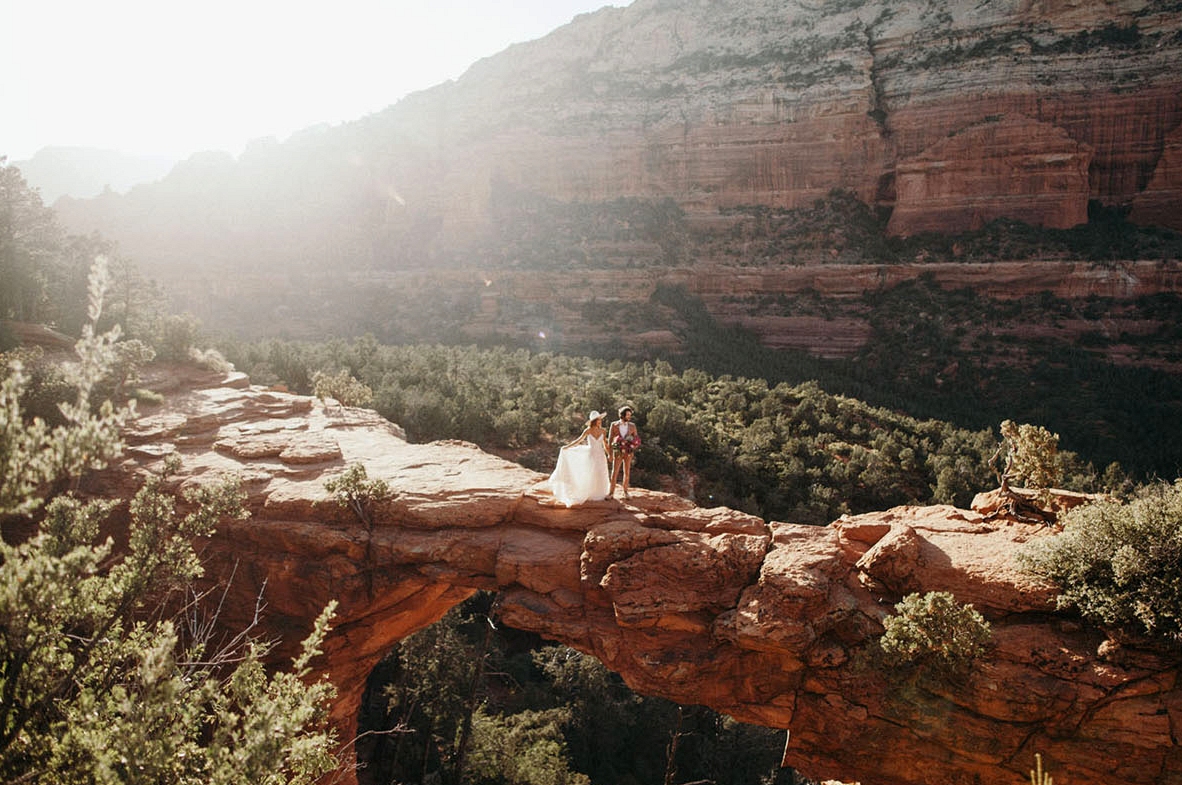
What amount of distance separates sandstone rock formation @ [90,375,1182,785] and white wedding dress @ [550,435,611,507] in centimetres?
26

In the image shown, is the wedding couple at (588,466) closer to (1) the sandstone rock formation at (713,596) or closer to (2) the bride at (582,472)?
(2) the bride at (582,472)

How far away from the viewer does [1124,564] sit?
19.1 ft

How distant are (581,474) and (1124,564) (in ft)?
20.7

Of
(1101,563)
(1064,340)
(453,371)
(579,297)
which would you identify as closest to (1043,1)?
(1064,340)

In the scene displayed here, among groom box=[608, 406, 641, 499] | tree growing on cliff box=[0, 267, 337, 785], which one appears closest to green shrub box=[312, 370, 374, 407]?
groom box=[608, 406, 641, 499]

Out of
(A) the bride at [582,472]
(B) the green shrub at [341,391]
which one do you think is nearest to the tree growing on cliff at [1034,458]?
(A) the bride at [582,472]

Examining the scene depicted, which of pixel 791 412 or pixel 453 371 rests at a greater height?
pixel 453 371

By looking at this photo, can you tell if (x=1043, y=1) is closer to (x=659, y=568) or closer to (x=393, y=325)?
(x=393, y=325)

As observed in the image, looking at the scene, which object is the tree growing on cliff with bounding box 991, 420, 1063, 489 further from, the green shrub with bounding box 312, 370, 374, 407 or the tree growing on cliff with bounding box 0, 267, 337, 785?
the green shrub with bounding box 312, 370, 374, 407

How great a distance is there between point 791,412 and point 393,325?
Result: 35.2 meters

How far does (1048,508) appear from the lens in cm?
779

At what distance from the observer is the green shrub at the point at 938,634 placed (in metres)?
6.25

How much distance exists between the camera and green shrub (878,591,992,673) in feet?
20.5

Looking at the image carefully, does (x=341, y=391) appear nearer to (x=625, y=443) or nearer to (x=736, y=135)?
(x=625, y=443)
